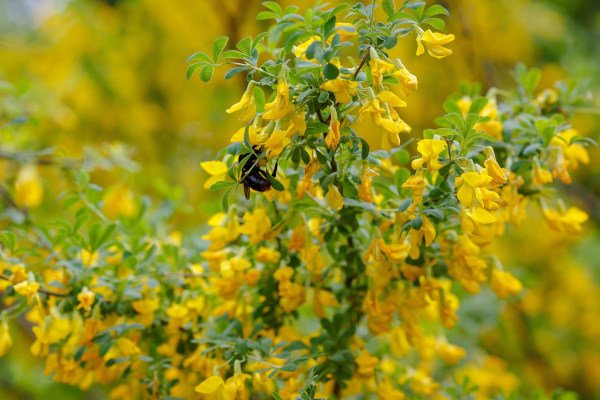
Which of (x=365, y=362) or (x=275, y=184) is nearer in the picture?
(x=275, y=184)

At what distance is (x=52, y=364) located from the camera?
0.81 meters

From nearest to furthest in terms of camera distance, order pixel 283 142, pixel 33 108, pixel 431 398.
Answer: pixel 283 142, pixel 431 398, pixel 33 108

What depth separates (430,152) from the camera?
62 cm

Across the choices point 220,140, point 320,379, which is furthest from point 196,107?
point 320,379

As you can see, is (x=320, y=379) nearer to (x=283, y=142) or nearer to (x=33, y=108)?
(x=283, y=142)

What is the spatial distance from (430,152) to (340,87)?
130 millimetres

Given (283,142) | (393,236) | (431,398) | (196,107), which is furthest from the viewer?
(196,107)

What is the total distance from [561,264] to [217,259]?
2018mm

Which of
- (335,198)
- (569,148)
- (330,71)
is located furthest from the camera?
(569,148)

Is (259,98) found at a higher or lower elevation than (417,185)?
higher

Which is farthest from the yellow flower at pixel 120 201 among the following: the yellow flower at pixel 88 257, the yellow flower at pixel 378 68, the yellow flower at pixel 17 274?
the yellow flower at pixel 378 68

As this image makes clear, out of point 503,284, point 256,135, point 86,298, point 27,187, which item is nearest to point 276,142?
point 256,135

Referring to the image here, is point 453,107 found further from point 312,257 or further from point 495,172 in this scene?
point 312,257

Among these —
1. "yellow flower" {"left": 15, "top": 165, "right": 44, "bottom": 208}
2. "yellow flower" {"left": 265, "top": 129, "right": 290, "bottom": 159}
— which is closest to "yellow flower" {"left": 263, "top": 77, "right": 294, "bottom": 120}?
"yellow flower" {"left": 265, "top": 129, "right": 290, "bottom": 159}
